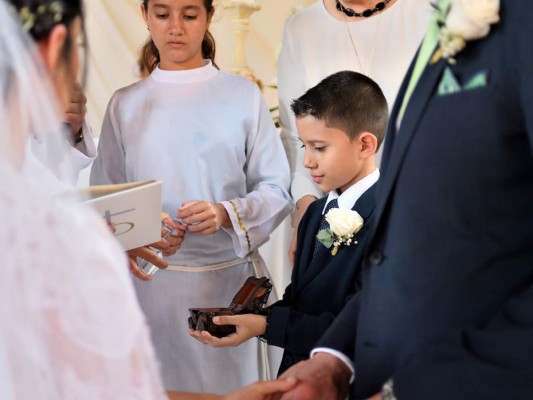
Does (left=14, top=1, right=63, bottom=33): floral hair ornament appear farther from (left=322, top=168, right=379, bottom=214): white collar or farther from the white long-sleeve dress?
the white long-sleeve dress

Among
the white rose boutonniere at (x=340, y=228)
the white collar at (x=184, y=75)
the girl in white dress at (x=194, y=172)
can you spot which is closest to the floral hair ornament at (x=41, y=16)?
the white rose boutonniere at (x=340, y=228)

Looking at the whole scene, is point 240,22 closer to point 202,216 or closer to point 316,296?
point 202,216

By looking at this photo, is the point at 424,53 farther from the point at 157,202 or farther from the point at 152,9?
the point at 152,9

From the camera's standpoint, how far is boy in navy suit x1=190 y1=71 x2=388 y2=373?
2051 millimetres

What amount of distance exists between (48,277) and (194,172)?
1573mm

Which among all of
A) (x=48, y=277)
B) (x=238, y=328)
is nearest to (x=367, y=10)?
(x=238, y=328)

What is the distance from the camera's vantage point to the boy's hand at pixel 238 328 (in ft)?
7.00

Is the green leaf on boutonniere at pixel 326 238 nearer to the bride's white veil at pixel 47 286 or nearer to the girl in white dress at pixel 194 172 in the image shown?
the girl in white dress at pixel 194 172

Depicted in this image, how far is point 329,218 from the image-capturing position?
2.04 metres

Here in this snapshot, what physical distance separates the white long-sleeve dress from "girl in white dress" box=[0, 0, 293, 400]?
145 cm

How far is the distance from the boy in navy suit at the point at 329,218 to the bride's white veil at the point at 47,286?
1.03 m

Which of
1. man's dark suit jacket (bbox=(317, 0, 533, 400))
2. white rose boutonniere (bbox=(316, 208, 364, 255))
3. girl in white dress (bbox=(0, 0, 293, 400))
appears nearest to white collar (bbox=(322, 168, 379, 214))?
white rose boutonniere (bbox=(316, 208, 364, 255))

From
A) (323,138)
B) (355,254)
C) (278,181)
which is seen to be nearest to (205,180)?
(278,181)

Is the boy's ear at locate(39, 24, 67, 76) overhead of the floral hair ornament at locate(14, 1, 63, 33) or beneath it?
beneath
